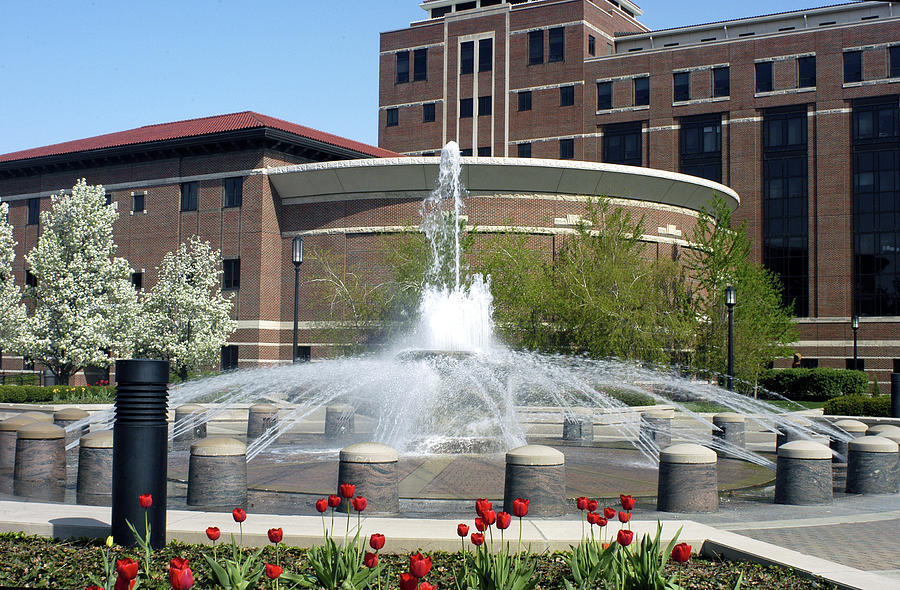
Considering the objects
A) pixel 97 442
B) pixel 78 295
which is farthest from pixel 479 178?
pixel 97 442

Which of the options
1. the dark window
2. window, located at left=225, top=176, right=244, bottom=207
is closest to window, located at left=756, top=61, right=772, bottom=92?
the dark window

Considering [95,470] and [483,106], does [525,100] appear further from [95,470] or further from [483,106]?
[95,470]

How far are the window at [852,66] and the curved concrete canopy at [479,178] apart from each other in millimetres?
20371

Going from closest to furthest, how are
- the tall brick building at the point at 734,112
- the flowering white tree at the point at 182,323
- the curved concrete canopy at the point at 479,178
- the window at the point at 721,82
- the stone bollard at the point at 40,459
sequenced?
the stone bollard at the point at 40,459 < the flowering white tree at the point at 182,323 < the curved concrete canopy at the point at 479,178 < the tall brick building at the point at 734,112 < the window at the point at 721,82

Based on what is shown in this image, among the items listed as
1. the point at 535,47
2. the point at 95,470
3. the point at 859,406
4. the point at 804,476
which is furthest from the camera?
the point at 535,47

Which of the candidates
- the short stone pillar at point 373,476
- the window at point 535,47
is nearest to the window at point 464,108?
the window at point 535,47

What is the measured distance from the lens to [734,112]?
202 ft

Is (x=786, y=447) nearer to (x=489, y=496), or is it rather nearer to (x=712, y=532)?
(x=489, y=496)

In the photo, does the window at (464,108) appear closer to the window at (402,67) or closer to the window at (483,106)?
the window at (483,106)

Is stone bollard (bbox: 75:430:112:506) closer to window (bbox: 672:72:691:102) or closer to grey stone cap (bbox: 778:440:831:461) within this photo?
grey stone cap (bbox: 778:440:831:461)

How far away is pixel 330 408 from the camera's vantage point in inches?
818

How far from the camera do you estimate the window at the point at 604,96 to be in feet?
214

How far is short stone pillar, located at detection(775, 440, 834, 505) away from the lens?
12.5 m

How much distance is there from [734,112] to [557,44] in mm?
14630
